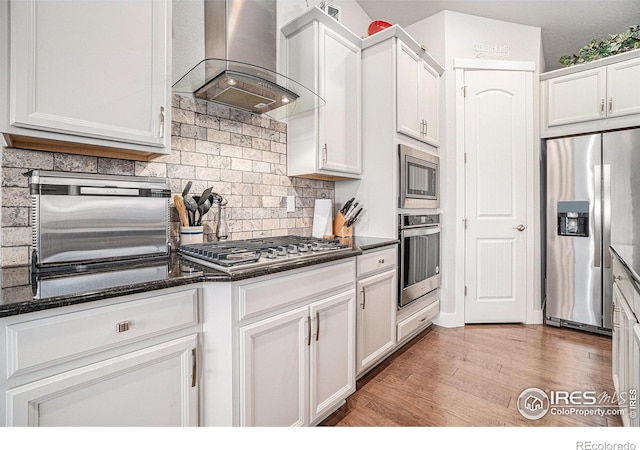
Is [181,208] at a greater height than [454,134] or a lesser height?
lesser

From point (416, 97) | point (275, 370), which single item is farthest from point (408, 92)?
point (275, 370)

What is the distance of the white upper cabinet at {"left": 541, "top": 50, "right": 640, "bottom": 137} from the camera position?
2.78 m

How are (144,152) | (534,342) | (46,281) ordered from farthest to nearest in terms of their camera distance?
(534,342) → (144,152) → (46,281)

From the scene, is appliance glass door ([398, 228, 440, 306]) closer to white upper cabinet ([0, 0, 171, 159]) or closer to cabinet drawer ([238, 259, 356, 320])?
cabinet drawer ([238, 259, 356, 320])

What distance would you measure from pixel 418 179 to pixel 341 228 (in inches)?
30.7

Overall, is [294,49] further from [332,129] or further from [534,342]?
Answer: [534,342]

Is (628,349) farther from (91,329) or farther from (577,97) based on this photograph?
(577,97)

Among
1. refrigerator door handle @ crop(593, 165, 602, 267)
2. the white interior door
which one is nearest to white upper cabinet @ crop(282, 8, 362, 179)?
the white interior door

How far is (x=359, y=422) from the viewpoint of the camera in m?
1.67

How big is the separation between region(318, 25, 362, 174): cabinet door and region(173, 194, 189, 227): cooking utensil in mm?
→ 942

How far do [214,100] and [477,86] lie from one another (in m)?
2.54

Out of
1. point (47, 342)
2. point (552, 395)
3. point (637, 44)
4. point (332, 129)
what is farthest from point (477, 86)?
point (47, 342)

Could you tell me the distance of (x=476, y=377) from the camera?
210 centimetres

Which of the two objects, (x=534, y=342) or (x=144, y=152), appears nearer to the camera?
(x=144, y=152)
